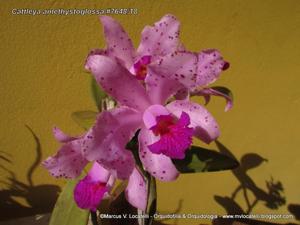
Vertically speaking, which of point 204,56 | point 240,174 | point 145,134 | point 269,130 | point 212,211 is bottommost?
point 212,211

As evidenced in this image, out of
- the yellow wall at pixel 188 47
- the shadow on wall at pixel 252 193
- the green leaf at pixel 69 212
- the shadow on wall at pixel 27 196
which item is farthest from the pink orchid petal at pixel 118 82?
the shadow on wall at pixel 252 193

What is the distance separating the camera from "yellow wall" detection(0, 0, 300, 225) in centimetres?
88

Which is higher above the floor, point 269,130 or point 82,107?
point 82,107

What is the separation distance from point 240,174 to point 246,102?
0.30 meters

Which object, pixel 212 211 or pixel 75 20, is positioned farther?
pixel 212 211

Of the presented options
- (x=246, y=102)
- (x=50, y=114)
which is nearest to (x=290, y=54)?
(x=246, y=102)

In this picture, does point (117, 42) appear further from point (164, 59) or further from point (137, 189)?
point (137, 189)

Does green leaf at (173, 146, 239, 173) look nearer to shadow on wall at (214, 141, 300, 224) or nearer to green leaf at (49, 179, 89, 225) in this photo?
green leaf at (49, 179, 89, 225)

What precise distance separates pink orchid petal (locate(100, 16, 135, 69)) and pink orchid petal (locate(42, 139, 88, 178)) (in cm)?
15

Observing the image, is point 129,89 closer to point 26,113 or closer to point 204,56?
point 204,56

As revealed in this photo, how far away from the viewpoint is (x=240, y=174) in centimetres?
124

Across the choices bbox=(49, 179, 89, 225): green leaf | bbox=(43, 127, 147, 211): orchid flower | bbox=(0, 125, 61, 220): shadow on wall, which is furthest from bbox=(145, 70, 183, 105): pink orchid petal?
bbox=(0, 125, 61, 220): shadow on wall

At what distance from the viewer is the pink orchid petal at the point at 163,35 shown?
535 mm

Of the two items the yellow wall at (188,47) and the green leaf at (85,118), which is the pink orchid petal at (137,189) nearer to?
the green leaf at (85,118)
